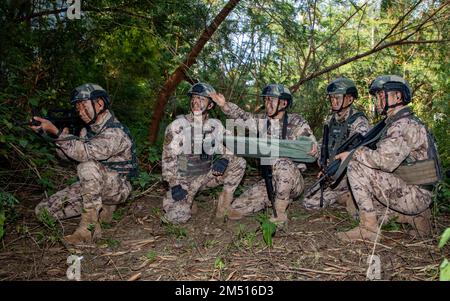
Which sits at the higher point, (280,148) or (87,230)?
(280,148)

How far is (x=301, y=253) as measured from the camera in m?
3.80

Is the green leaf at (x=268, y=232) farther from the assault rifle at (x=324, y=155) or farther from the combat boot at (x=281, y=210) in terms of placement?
the assault rifle at (x=324, y=155)

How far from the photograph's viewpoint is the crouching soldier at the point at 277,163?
185 inches

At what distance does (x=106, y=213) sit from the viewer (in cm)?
477

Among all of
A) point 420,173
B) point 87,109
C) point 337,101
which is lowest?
point 420,173

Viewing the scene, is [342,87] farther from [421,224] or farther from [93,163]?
[93,163]

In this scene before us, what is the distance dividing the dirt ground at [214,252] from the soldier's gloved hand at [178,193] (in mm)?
342

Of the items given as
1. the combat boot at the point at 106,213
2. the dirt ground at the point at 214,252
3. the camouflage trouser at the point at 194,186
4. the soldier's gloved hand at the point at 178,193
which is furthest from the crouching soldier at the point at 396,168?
the combat boot at the point at 106,213

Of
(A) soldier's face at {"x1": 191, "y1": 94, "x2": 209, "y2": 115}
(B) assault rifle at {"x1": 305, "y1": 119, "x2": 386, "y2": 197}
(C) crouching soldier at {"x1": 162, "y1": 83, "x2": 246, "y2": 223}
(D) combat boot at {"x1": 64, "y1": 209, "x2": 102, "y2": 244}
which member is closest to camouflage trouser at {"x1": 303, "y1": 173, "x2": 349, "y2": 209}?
(B) assault rifle at {"x1": 305, "y1": 119, "x2": 386, "y2": 197}

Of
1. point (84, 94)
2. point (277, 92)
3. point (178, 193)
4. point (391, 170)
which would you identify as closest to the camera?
point (391, 170)

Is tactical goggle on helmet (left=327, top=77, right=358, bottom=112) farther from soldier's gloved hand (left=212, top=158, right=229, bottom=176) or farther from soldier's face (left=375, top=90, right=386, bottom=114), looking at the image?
soldier's gloved hand (left=212, top=158, right=229, bottom=176)

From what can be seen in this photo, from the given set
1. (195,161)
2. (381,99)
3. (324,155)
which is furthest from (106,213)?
(381,99)

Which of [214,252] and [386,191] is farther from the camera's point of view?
[386,191]

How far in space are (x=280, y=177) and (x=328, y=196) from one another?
3.74 ft
